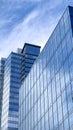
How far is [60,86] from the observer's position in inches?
2121

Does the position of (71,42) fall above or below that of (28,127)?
above

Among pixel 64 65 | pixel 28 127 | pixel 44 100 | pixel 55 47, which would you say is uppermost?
pixel 55 47

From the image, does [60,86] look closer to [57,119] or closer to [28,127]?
[57,119]

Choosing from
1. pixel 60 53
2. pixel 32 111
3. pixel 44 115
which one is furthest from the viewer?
pixel 32 111

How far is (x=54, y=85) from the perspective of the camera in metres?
57.3

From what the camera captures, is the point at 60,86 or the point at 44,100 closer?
the point at 60,86

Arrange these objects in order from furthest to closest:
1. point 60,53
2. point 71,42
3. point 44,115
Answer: point 44,115, point 60,53, point 71,42

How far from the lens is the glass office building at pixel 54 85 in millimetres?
50750

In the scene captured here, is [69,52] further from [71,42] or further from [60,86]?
[60,86]

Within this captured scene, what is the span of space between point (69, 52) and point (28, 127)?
1005 inches

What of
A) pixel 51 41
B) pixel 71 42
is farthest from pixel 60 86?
pixel 51 41

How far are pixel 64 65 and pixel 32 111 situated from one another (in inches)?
783

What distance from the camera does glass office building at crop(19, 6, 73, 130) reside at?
50750mm

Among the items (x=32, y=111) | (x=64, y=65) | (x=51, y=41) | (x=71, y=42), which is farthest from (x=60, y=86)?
(x=32, y=111)
